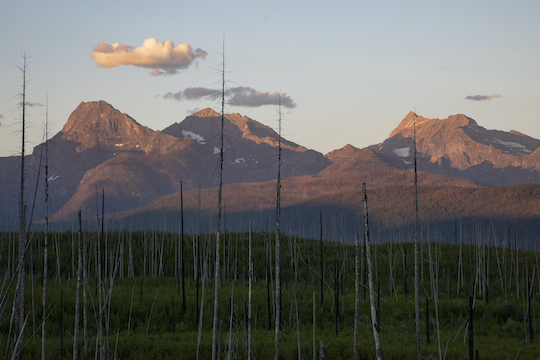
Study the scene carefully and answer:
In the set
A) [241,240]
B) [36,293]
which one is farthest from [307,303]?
[241,240]

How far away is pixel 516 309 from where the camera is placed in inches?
1062

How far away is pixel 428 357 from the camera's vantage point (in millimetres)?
19422

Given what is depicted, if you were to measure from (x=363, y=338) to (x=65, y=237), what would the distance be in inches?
1216

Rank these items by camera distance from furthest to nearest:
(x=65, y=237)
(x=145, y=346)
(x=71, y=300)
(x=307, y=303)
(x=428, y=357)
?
(x=65, y=237), (x=307, y=303), (x=71, y=300), (x=145, y=346), (x=428, y=357)

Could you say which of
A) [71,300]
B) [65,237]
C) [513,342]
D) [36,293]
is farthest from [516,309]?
[65,237]

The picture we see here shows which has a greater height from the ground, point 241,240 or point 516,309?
point 241,240

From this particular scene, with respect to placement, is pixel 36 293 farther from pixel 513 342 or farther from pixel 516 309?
pixel 516 309

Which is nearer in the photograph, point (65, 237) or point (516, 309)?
point (516, 309)

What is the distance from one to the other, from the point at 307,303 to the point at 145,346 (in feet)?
34.9

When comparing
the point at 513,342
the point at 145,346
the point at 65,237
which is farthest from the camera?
the point at 65,237

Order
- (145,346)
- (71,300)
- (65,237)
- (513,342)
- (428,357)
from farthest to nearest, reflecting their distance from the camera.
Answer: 1. (65,237)
2. (71,300)
3. (513,342)
4. (145,346)
5. (428,357)

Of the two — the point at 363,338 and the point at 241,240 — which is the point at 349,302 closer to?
the point at 363,338

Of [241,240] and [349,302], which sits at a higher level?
[241,240]

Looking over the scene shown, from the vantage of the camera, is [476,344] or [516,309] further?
[516,309]
